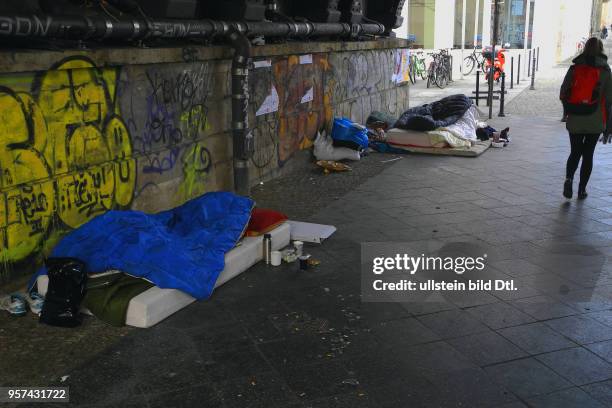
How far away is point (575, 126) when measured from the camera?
25.5ft

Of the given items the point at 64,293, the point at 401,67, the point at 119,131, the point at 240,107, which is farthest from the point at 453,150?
the point at 64,293

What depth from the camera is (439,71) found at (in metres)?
23.0

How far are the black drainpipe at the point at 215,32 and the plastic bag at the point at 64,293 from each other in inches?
67.6

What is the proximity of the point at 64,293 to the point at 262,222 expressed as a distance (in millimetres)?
2099

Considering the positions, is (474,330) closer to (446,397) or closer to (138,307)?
(446,397)

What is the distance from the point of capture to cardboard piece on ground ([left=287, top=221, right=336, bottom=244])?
21.5 feet

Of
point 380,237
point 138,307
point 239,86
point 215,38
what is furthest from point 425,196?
point 138,307

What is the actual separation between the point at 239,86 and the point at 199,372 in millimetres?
4432

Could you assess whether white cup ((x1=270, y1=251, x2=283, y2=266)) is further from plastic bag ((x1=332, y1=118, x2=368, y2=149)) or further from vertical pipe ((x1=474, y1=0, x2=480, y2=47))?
vertical pipe ((x1=474, y1=0, x2=480, y2=47))

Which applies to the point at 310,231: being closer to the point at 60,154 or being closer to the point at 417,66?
the point at 60,154

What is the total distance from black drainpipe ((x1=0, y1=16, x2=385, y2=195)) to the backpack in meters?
3.75

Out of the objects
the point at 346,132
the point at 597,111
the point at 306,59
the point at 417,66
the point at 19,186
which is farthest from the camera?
the point at 417,66

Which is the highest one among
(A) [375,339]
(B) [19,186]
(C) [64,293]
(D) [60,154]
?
(D) [60,154]

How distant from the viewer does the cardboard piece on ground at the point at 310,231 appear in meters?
6.56
